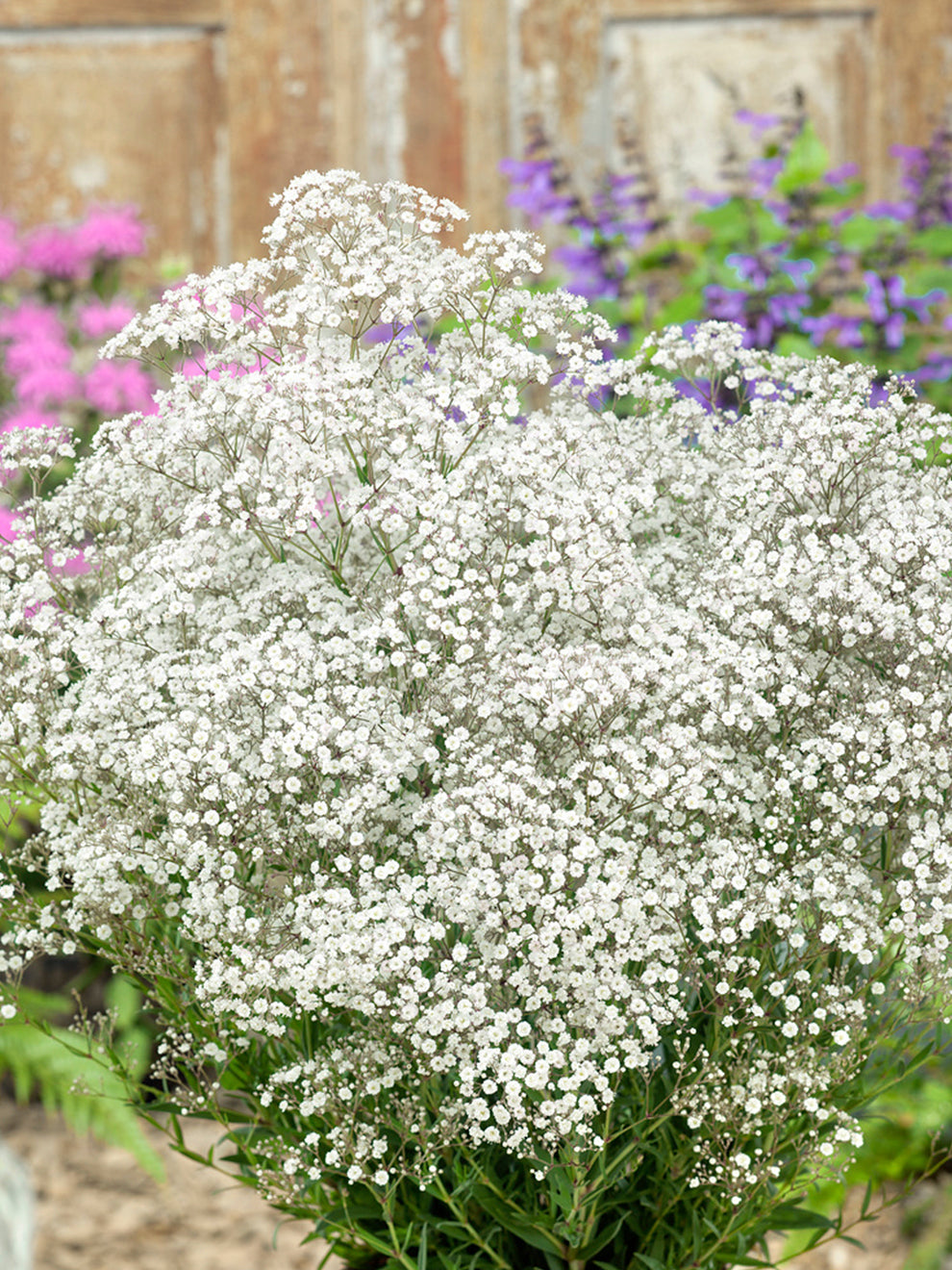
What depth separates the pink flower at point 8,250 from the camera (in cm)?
436

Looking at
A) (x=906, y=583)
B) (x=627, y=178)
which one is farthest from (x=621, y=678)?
(x=627, y=178)

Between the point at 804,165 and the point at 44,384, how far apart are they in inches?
94.9

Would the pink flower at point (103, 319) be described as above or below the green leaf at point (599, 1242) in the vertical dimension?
above

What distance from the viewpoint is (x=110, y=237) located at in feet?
14.1

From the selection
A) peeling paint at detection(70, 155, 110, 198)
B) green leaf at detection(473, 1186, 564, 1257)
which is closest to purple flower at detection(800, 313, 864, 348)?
peeling paint at detection(70, 155, 110, 198)

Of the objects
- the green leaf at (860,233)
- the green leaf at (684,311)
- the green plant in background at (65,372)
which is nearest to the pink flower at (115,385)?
the green plant in background at (65,372)

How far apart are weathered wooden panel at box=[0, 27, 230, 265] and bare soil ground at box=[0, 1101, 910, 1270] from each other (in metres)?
3.16

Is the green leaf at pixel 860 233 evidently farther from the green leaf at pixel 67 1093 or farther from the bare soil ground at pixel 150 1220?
the green leaf at pixel 67 1093

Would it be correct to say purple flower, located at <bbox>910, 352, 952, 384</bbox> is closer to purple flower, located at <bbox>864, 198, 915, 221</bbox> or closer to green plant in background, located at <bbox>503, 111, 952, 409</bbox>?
green plant in background, located at <bbox>503, 111, 952, 409</bbox>

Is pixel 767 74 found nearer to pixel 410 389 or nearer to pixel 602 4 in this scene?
pixel 602 4

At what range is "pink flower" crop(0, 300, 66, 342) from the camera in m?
4.18

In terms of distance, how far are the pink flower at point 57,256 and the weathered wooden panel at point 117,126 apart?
549 mm

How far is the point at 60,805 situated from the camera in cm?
147

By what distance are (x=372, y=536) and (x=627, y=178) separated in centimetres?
290
